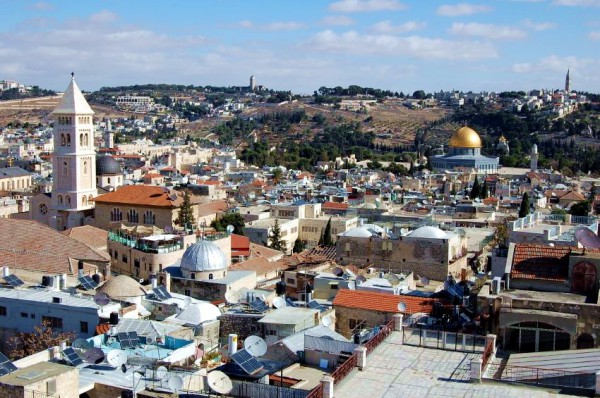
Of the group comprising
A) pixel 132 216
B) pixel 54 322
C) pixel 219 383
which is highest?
pixel 219 383

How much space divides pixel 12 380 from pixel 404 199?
47.6 m

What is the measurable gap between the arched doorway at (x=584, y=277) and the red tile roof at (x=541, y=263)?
0.23 metres

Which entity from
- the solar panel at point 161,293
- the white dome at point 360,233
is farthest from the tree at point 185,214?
the solar panel at point 161,293

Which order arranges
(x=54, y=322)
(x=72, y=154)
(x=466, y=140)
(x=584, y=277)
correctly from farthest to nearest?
1. (x=466, y=140)
2. (x=72, y=154)
3. (x=54, y=322)
4. (x=584, y=277)

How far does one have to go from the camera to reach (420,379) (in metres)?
11.3

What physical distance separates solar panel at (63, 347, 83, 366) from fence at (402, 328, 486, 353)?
19.3 feet

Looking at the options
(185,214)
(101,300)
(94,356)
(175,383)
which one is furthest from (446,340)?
(185,214)

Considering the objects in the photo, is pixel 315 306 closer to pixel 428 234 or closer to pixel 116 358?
pixel 116 358

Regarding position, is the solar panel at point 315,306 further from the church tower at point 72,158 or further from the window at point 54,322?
the church tower at point 72,158

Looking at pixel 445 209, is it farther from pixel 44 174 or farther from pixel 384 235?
pixel 44 174

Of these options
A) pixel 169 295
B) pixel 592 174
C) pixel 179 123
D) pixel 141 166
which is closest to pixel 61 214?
pixel 169 295

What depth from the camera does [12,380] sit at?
12188 millimetres

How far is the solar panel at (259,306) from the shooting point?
19.9 meters

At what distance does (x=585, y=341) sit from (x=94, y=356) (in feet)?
28.5
